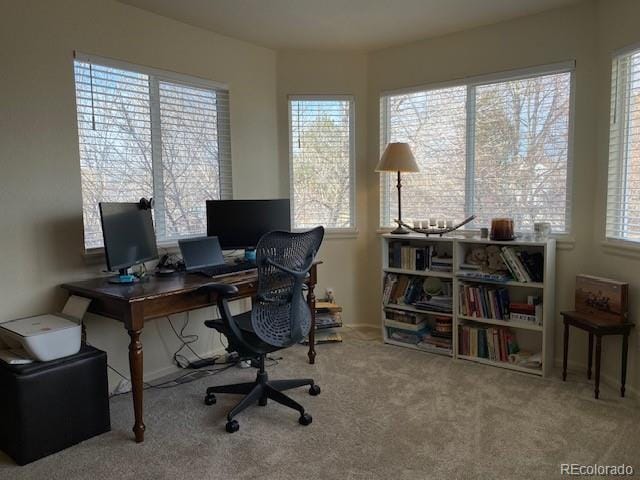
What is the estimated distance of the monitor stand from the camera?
266 centimetres

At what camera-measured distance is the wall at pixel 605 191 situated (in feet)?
9.16

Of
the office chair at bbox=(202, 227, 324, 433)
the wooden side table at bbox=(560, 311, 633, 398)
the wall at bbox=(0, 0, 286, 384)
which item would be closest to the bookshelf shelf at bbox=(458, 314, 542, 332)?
the wooden side table at bbox=(560, 311, 633, 398)

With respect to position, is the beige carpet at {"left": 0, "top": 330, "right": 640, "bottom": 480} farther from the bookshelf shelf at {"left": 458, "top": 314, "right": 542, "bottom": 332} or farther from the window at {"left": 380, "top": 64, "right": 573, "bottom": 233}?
the window at {"left": 380, "top": 64, "right": 573, "bottom": 233}

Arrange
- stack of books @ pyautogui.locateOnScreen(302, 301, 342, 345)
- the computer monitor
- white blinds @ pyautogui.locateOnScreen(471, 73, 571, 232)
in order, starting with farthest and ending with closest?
stack of books @ pyautogui.locateOnScreen(302, 301, 342, 345)
white blinds @ pyautogui.locateOnScreen(471, 73, 571, 232)
the computer monitor

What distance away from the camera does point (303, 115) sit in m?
4.10

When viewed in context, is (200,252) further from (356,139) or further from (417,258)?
(356,139)

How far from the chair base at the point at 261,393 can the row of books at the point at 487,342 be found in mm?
1243

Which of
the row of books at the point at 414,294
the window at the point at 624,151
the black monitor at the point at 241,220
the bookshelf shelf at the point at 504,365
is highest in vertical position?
the window at the point at 624,151

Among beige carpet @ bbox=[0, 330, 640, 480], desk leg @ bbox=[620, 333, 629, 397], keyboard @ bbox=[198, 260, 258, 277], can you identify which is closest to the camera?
beige carpet @ bbox=[0, 330, 640, 480]

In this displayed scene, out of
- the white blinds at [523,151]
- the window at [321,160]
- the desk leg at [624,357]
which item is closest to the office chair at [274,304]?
the window at [321,160]

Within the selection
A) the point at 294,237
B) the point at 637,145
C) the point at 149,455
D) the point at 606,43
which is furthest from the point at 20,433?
the point at 606,43

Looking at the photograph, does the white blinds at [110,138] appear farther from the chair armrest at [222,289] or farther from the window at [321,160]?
the window at [321,160]

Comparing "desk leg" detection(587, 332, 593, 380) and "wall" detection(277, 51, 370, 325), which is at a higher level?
"wall" detection(277, 51, 370, 325)

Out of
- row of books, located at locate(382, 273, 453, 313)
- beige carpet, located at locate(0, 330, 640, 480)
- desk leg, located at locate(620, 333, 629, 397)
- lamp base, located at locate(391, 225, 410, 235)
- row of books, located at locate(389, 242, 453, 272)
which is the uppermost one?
lamp base, located at locate(391, 225, 410, 235)
